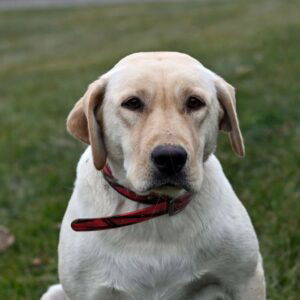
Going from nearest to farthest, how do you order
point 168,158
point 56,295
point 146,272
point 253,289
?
point 168,158 → point 146,272 → point 253,289 → point 56,295

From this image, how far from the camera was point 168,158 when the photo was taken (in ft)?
8.46

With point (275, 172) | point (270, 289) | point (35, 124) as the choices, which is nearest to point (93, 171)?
point (270, 289)

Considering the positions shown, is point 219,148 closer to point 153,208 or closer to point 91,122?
point 153,208

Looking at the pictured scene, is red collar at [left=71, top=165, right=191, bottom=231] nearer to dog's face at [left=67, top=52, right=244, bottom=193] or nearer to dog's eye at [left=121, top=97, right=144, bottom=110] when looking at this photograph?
dog's face at [left=67, top=52, right=244, bottom=193]

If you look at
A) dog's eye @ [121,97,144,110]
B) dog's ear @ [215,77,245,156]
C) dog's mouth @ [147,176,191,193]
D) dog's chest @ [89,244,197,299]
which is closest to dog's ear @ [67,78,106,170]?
dog's eye @ [121,97,144,110]

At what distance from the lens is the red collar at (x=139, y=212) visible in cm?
301

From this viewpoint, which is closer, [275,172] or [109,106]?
[109,106]

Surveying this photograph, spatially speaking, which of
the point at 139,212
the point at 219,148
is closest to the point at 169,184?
the point at 139,212

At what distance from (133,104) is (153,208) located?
20.5 inches

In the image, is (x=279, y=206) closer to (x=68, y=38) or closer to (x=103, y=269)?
(x=103, y=269)

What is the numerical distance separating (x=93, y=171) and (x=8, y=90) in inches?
285

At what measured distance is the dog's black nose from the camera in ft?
8.43

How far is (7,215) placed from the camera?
16.6 ft

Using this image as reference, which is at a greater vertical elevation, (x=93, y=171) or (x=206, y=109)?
(x=206, y=109)
